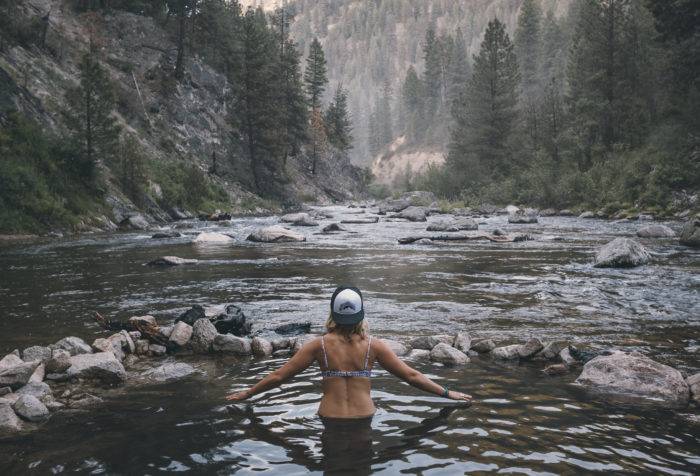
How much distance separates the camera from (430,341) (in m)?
8.71

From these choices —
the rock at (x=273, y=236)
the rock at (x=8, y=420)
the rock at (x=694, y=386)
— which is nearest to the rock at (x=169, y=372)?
the rock at (x=8, y=420)

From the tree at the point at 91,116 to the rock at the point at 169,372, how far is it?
83.1 ft

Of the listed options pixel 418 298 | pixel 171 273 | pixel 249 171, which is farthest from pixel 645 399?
pixel 249 171

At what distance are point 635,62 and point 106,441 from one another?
51722mm

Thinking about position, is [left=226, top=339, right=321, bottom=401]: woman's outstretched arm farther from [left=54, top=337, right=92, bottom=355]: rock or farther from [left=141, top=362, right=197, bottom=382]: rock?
[left=54, top=337, right=92, bottom=355]: rock

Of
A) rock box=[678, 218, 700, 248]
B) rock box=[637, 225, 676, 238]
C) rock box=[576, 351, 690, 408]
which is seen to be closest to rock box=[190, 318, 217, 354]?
rock box=[576, 351, 690, 408]

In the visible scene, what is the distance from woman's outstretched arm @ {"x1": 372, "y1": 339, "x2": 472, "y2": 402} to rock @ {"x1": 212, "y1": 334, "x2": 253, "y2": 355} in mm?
3578

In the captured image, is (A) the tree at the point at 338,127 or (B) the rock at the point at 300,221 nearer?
(B) the rock at the point at 300,221

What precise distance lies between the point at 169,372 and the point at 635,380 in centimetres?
618

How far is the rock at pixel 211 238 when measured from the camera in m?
24.8

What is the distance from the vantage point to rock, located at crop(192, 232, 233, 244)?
24794mm

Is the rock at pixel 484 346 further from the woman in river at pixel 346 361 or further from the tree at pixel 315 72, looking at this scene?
the tree at pixel 315 72

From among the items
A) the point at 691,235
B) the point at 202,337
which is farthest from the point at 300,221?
the point at 202,337

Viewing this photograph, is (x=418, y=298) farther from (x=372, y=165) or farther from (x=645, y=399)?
(x=372, y=165)
